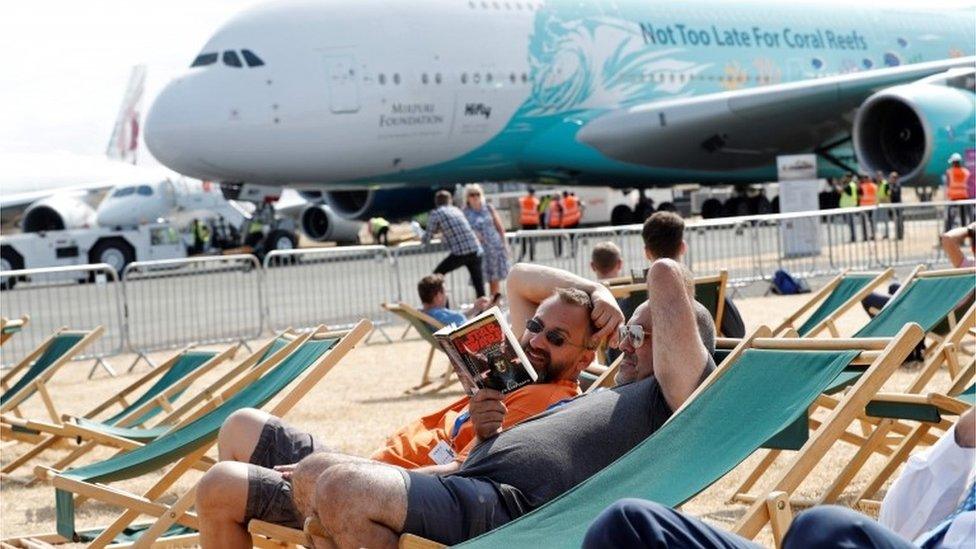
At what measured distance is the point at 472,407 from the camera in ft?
13.8

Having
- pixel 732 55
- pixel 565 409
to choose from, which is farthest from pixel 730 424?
pixel 732 55

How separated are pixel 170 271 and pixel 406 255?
6.94 feet

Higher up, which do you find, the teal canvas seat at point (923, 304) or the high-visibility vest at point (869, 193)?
the teal canvas seat at point (923, 304)

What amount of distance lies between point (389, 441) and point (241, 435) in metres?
0.52

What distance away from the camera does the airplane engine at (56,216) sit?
3292 cm

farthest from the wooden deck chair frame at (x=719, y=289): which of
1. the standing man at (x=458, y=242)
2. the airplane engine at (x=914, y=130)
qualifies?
the airplane engine at (x=914, y=130)

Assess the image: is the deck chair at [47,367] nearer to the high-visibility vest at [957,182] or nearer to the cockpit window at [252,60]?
the cockpit window at [252,60]

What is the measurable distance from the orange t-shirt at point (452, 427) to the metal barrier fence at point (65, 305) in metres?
8.10

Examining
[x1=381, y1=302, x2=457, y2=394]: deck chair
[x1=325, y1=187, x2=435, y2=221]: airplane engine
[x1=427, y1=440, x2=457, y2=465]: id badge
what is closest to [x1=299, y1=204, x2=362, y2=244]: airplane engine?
[x1=325, y1=187, x2=435, y2=221]: airplane engine

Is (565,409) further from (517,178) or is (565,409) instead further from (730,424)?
(517,178)

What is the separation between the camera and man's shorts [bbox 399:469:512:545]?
3834 millimetres

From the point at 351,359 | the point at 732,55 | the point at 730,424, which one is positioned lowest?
the point at 351,359

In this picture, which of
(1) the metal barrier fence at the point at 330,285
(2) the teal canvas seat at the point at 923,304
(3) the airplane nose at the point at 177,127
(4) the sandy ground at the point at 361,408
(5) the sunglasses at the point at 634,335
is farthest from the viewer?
(3) the airplane nose at the point at 177,127

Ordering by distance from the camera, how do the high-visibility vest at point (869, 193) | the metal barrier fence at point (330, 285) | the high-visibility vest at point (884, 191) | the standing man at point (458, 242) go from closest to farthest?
1. the standing man at point (458, 242)
2. the metal barrier fence at point (330, 285)
3. the high-visibility vest at point (884, 191)
4. the high-visibility vest at point (869, 193)
